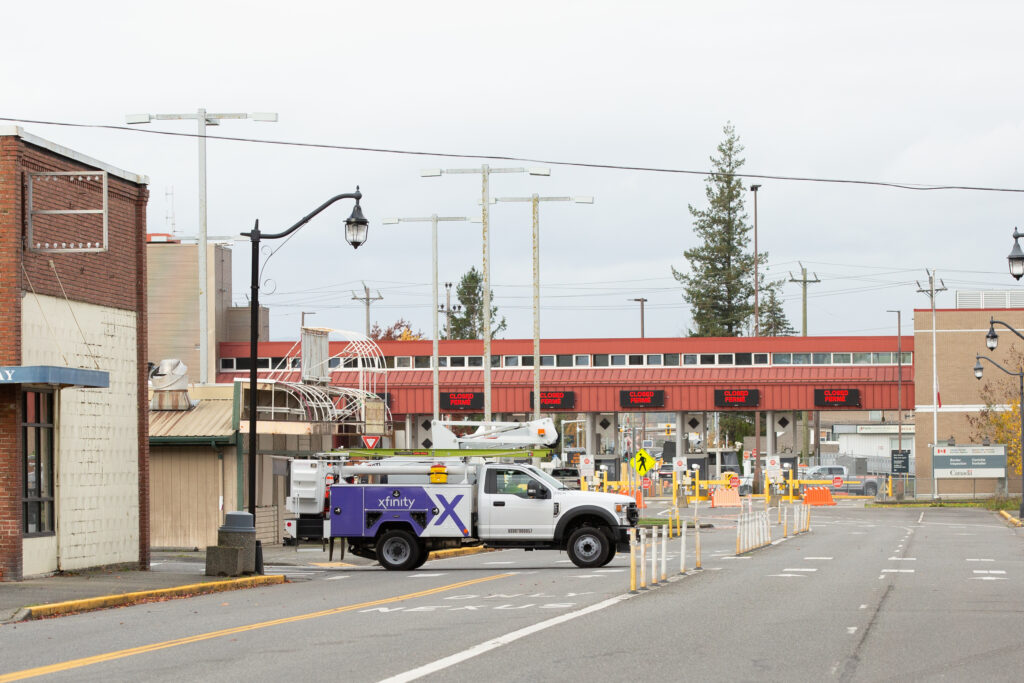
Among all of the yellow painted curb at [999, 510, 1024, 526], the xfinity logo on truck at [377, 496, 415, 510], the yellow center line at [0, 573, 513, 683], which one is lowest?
the yellow painted curb at [999, 510, 1024, 526]

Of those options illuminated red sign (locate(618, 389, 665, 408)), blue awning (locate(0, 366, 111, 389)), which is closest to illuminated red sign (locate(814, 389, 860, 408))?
illuminated red sign (locate(618, 389, 665, 408))

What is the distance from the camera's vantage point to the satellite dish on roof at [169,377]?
110ft

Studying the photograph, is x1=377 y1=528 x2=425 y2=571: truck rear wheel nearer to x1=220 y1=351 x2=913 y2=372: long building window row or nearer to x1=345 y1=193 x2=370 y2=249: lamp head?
x1=345 y1=193 x2=370 y2=249: lamp head

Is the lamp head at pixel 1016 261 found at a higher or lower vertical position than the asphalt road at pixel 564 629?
higher

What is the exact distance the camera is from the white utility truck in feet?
86.0

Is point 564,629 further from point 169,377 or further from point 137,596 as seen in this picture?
point 169,377

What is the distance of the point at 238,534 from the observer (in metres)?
23.1

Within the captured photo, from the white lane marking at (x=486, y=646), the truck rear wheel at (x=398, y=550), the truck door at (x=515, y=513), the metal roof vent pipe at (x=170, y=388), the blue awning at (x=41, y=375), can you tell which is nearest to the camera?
the white lane marking at (x=486, y=646)

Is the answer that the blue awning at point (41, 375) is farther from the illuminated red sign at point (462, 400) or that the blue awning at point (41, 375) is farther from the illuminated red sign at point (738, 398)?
the illuminated red sign at point (738, 398)

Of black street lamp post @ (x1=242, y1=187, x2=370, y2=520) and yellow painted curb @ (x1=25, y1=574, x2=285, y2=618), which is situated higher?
black street lamp post @ (x1=242, y1=187, x2=370, y2=520)

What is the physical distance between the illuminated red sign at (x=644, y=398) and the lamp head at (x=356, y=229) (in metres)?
49.5

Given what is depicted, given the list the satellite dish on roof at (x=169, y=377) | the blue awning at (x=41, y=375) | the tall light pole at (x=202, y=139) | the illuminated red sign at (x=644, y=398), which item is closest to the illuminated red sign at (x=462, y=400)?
the illuminated red sign at (x=644, y=398)

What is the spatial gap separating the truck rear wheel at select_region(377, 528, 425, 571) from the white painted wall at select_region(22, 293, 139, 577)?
4.69 meters

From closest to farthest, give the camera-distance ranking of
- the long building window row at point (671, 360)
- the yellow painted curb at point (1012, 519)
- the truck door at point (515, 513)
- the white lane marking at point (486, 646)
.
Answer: the white lane marking at point (486, 646) → the truck door at point (515, 513) → the yellow painted curb at point (1012, 519) → the long building window row at point (671, 360)
